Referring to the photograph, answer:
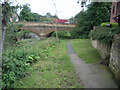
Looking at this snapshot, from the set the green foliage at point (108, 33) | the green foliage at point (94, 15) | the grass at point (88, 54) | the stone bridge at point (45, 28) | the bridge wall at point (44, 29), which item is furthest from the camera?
the bridge wall at point (44, 29)

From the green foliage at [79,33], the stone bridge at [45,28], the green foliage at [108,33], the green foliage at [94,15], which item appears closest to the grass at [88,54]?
the green foliage at [108,33]

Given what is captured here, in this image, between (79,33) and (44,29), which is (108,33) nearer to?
(79,33)

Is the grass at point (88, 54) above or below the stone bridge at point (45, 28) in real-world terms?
below

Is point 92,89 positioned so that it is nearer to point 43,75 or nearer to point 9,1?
point 43,75

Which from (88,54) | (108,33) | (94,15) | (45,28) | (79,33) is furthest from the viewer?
(45,28)

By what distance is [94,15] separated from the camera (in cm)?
2069

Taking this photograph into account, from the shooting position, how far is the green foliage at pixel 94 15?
63.4 ft

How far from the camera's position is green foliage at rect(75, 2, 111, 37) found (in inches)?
760

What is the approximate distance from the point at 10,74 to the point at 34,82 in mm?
989

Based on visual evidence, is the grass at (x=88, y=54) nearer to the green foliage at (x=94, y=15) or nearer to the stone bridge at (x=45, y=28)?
the green foliage at (x=94, y=15)

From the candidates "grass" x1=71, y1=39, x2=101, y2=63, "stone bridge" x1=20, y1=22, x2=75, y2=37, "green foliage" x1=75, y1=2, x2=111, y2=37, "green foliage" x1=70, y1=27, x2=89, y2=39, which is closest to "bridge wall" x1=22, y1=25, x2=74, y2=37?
"stone bridge" x1=20, y1=22, x2=75, y2=37

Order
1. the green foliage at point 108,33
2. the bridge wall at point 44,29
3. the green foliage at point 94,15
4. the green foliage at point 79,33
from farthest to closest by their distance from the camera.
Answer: the bridge wall at point 44,29 → the green foliage at point 79,33 → the green foliage at point 94,15 → the green foliage at point 108,33

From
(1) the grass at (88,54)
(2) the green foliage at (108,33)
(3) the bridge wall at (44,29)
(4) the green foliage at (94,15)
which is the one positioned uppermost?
(4) the green foliage at (94,15)

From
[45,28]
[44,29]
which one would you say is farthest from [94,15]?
[44,29]
